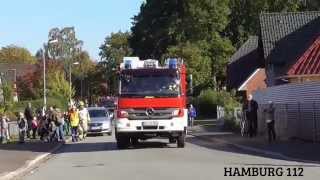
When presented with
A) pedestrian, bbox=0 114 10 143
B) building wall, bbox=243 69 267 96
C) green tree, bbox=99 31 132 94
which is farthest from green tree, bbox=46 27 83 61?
pedestrian, bbox=0 114 10 143

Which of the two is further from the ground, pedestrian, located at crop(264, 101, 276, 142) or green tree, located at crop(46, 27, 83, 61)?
green tree, located at crop(46, 27, 83, 61)

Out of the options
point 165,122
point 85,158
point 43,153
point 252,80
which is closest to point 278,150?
point 165,122

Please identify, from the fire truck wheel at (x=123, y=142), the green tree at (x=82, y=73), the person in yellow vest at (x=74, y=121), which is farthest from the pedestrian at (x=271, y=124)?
the green tree at (x=82, y=73)

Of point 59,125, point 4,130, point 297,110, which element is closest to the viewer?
point 297,110

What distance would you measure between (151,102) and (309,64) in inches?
571

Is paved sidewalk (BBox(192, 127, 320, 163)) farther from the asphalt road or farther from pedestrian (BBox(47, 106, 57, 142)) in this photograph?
pedestrian (BBox(47, 106, 57, 142))

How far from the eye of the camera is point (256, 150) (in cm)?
2620

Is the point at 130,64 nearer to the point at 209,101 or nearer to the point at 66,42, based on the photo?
the point at 209,101

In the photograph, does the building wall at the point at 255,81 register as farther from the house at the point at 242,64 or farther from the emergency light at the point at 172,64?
the emergency light at the point at 172,64

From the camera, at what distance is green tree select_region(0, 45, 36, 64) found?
495 feet

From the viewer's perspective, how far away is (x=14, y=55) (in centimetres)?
15325

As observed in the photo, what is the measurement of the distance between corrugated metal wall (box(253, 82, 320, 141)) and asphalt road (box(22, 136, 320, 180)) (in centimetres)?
344

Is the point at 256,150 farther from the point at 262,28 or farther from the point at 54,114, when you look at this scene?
the point at 262,28

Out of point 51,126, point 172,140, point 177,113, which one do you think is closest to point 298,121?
point 172,140
